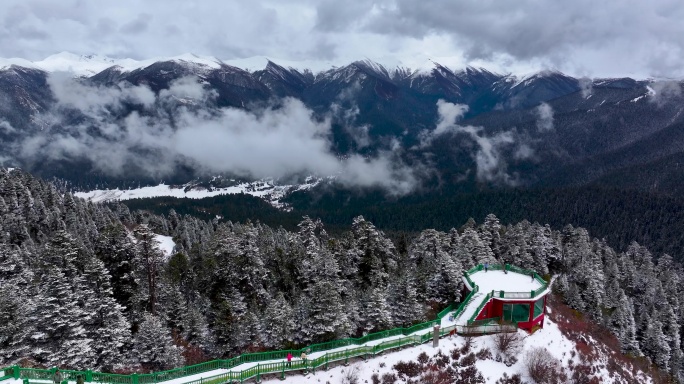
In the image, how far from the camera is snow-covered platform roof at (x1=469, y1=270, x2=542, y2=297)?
4484 centimetres

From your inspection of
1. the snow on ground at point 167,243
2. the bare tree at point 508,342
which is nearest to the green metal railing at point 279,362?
the bare tree at point 508,342

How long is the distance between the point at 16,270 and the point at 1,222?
98.5 ft

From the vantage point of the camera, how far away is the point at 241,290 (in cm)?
5212

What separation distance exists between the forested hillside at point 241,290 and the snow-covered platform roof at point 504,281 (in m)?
3.18

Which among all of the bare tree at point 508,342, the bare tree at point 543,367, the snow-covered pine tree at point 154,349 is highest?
the snow-covered pine tree at point 154,349

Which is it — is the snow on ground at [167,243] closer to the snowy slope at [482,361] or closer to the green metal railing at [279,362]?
the green metal railing at [279,362]

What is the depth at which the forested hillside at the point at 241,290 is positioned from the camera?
35844 mm

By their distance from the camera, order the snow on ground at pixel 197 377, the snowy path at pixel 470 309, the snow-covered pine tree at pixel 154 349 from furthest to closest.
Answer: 1. the snowy path at pixel 470 309
2. the snow-covered pine tree at pixel 154 349
3. the snow on ground at pixel 197 377

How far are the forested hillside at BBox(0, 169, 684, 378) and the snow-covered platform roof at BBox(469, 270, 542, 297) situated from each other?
3.18 metres

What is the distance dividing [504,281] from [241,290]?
3186 cm

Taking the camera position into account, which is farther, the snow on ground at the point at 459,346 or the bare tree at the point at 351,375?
the bare tree at the point at 351,375

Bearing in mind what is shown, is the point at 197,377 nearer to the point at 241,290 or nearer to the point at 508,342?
the point at 241,290

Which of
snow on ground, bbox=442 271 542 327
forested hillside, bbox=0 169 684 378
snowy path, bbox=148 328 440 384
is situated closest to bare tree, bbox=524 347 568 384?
snow on ground, bbox=442 271 542 327

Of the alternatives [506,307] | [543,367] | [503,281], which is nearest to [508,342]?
[543,367]
